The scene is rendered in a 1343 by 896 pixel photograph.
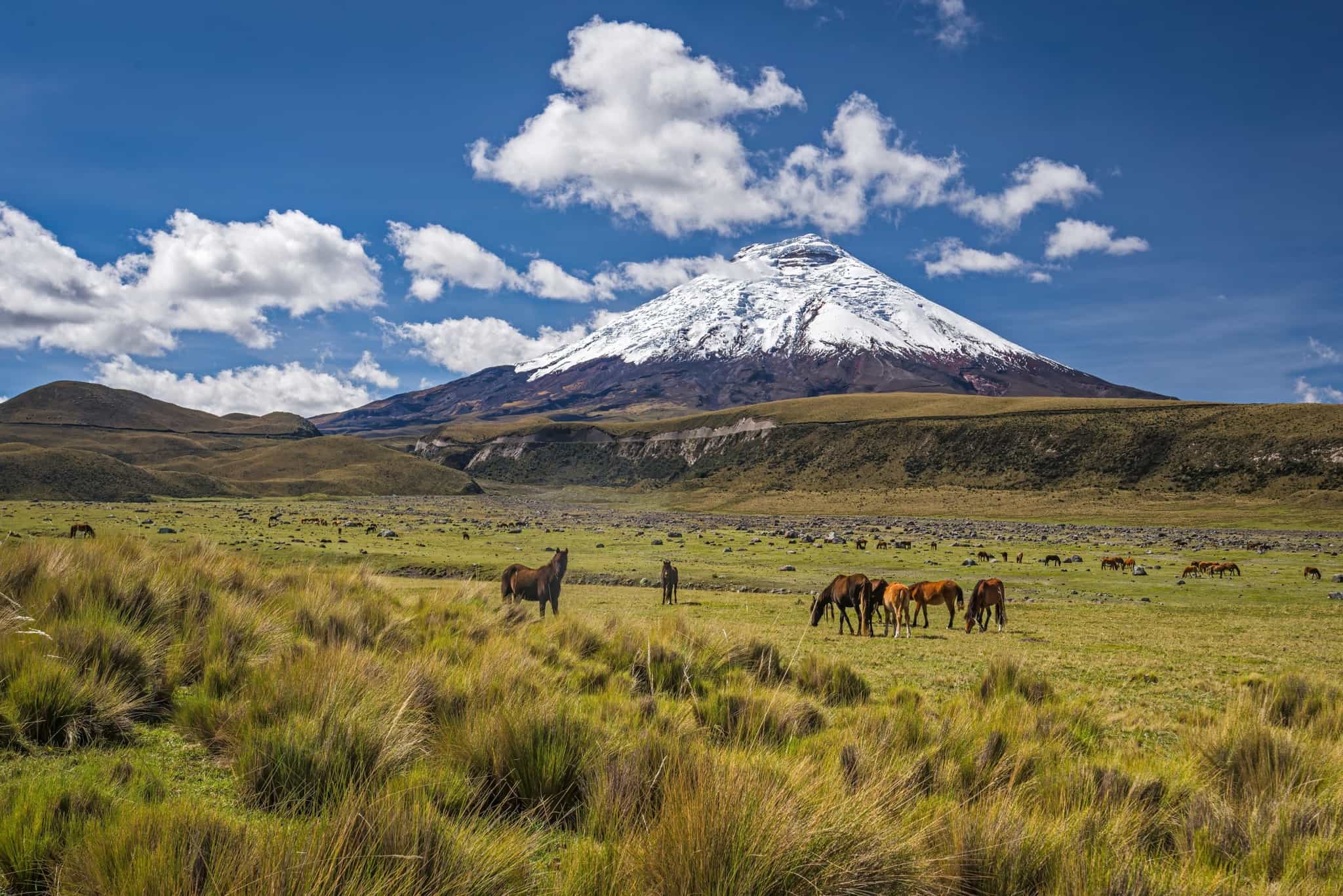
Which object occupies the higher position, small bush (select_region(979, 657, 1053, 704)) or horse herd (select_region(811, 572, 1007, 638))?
small bush (select_region(979, 657, 1053, 704))

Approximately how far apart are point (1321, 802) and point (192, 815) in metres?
6.86

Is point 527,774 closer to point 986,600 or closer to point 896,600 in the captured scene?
point 896,600

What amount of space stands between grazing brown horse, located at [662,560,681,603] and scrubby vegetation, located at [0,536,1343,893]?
1335cm

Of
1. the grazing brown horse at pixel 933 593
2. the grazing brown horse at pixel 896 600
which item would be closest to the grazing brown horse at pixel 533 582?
the grazing brown horse at pixel 896 600

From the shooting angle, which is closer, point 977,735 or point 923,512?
point 977,735

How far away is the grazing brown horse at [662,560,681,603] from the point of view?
21.3 metres

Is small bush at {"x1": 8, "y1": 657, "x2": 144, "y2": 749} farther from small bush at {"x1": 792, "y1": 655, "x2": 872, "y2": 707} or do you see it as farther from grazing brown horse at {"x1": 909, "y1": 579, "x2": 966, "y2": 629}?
grazing brown horse at {"x1": 909, "y1": 579, "x2": 966, "y2": 629}

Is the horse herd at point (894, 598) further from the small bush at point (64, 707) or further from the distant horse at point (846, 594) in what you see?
the small bush at point (64, 707)

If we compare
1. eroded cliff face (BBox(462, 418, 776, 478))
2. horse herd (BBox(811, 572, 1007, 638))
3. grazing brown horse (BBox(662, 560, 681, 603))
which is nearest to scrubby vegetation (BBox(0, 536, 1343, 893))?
horse herd (BBox(811, 572, 1007, 638))

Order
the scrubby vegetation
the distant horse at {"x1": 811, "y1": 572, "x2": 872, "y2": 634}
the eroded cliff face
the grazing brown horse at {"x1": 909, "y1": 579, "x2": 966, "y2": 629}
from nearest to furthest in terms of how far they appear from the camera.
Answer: the scrubby vegetation
the distant horse at {"x1": 811, "y1": 572, "x2": 872, "y2": 634}
the grazing brown horse at {"x1": 909, "y1": 579, "x2": 966, "y2": 629}
the eroded cliff face

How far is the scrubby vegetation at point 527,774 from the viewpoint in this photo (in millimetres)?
2828

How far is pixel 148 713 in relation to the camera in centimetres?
502

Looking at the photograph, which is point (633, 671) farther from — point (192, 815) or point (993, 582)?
point (993, 582)

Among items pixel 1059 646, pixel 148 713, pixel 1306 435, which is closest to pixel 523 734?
pixel 148 713
